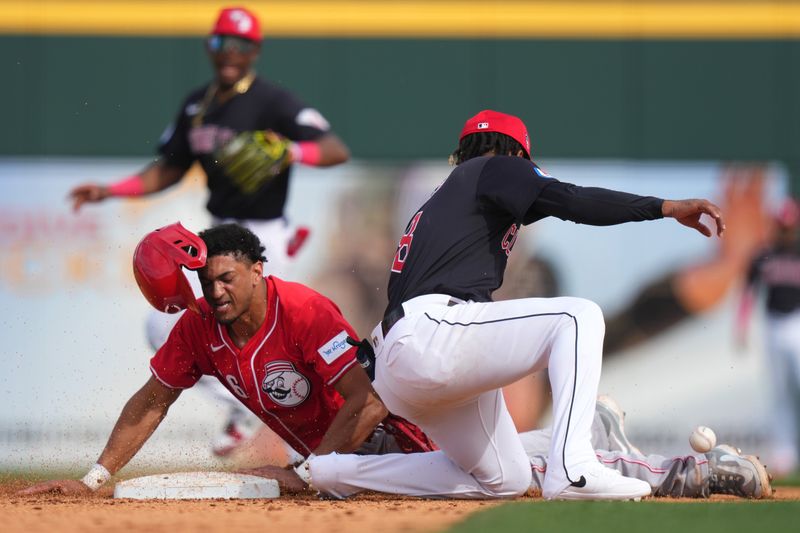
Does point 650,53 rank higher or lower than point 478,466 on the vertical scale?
higher

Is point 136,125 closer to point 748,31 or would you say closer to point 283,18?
point 283,18

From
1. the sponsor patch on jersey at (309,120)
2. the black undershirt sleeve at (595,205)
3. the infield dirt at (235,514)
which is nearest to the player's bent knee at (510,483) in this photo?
the infield dirt at (235,514)

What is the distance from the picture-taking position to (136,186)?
25.2 ft

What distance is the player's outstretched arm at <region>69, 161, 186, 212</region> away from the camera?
7.50m

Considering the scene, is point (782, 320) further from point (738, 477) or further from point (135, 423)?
point (135, 423)

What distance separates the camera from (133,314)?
8883 millimetres

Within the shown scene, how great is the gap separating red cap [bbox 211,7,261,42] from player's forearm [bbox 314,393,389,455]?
11.6 feet

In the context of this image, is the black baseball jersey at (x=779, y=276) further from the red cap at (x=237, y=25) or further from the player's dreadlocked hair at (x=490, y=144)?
the player's dreadlocked hair at (x=490, y=144)

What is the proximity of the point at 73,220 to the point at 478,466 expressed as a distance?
5372 millimetres

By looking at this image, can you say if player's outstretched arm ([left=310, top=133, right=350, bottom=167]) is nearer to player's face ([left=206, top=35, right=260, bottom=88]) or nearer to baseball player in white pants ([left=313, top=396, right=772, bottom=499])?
player's face ([left=206, top=35, right=260, bottom=88])

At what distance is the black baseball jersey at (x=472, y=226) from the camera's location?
4.26 meters

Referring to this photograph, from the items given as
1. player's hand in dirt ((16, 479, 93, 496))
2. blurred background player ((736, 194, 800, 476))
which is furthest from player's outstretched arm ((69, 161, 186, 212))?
blurred background player ((736, 194, 800, 476))

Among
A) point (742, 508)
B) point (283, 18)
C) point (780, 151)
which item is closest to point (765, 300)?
point (780, 151)

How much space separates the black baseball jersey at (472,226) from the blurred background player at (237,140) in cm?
303
